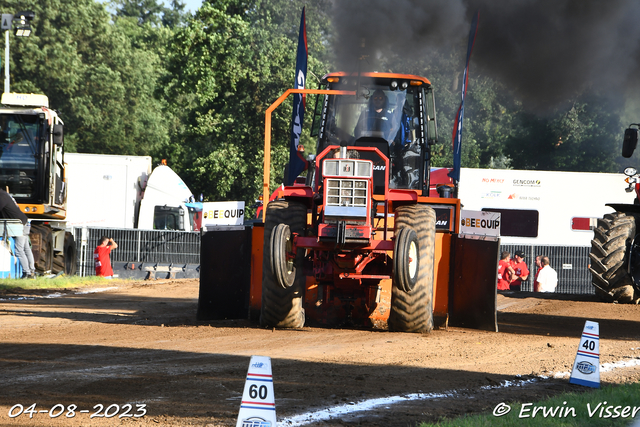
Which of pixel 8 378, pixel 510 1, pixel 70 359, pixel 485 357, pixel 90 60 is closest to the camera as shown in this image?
pixel 8 378

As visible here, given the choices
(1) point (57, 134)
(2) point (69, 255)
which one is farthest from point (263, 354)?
(2) point (69, 255)

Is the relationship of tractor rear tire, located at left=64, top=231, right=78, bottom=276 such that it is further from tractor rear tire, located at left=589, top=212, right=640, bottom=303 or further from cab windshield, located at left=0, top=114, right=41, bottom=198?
tractor rear tire, located at left=589, top=212, right=640, bottom=303

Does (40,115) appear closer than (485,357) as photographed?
No

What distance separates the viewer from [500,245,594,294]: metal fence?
899 inches

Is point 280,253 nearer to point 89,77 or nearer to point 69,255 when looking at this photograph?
point 69,255

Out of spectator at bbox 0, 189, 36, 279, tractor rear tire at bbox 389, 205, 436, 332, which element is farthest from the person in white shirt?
spectator at bbox 0, 189, 36, 279

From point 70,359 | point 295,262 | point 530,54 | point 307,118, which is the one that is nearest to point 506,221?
point 307,118

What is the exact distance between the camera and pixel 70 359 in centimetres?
686

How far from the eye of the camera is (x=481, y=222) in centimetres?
1331

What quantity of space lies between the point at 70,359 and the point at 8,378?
3.19 feet

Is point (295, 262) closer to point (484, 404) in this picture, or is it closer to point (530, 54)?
point (484, 404)

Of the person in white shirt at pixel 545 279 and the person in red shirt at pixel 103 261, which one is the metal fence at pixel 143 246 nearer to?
the person in red shirt at pixel 103 261

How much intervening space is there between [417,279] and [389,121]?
2.52 metres

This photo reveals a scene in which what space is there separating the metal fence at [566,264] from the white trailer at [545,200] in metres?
0.95
